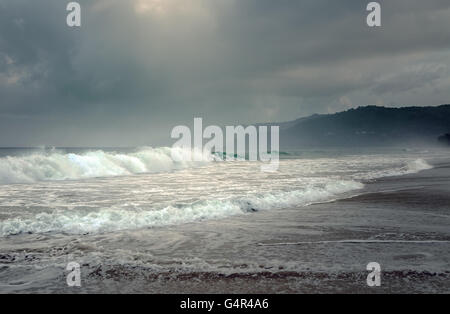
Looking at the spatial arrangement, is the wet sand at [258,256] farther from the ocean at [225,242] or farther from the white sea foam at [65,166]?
the white sea foam at [65,166]

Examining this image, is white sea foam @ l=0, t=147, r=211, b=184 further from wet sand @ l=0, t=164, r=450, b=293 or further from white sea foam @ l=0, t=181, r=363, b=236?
wet sand @ l=0, t=164, r=450, b=293

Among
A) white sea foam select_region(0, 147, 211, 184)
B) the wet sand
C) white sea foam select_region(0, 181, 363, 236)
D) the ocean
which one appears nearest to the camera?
the wet sand

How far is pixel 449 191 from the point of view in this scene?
1438 cm

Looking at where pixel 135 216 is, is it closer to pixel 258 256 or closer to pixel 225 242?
pixel 225 242

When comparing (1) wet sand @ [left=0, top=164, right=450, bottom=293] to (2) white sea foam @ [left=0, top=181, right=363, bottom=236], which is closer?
(1) wet sand @ [left=0, top=164, right=450, bottom=293]

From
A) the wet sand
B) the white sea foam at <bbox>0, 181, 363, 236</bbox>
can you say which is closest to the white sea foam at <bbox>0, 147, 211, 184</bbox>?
the white sea foam at <bbox>0, 181, 363, 236</bbox>

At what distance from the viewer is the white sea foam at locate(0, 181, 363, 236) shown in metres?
8.62

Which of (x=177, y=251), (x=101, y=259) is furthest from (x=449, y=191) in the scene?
(x=101, y=259)

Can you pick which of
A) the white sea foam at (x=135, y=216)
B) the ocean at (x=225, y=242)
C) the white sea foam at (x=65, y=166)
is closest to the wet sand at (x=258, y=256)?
the ocean at (x=225, y=242)

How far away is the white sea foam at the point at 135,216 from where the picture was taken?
28.3 feet

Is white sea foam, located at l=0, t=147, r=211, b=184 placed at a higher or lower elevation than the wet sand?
higher

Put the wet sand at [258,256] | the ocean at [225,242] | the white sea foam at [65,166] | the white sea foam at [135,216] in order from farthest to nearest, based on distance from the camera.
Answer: the white sea foam at [65,166]
the white sea foam at [135,216]
the ocean at [225,242]
the wet sand at [258,256]
